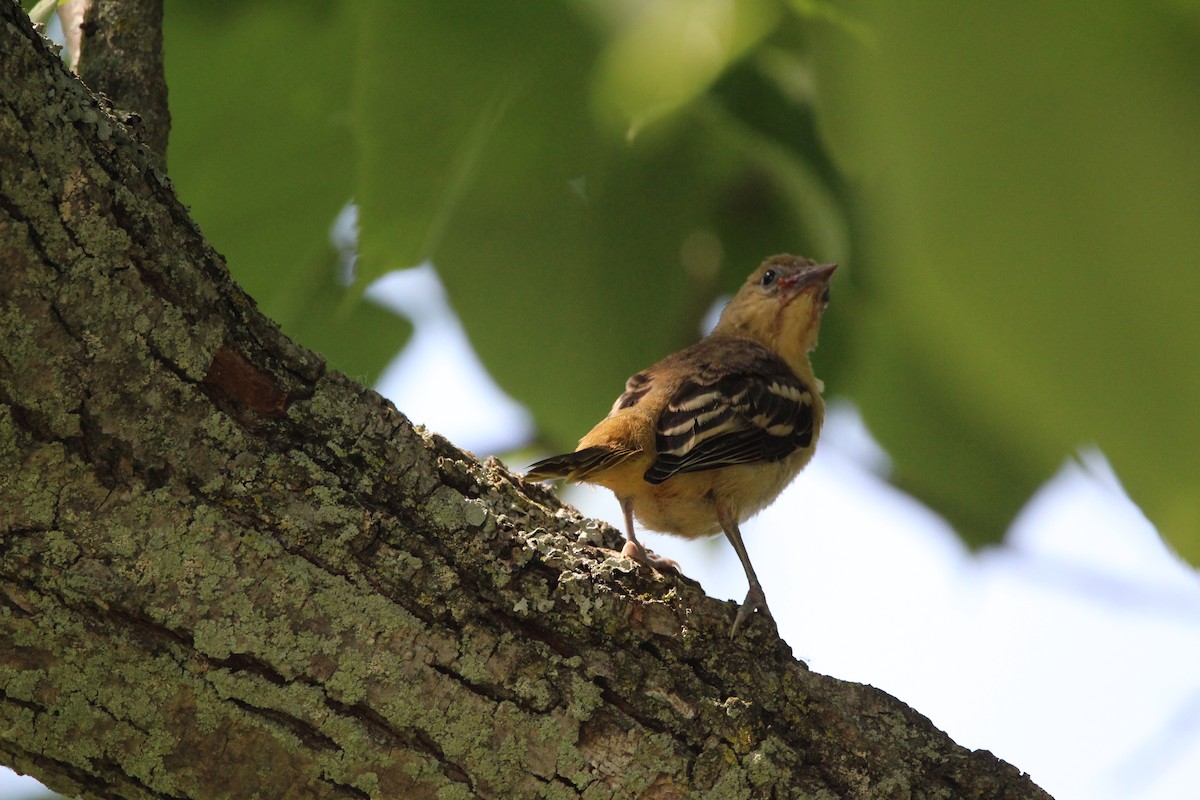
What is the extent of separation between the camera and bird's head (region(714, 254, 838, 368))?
222 inches

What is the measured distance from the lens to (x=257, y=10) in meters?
3.32

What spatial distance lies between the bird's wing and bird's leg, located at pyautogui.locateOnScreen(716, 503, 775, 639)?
0.25 metres

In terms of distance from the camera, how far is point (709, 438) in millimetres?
4840

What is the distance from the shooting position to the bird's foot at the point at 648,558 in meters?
3.39

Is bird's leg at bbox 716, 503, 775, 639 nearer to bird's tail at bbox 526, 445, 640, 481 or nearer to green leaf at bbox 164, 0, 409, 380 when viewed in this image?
bird's tail at bbox 526, 445, 640, 481

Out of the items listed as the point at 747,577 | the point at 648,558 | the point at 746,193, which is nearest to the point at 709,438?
the point at 747,577

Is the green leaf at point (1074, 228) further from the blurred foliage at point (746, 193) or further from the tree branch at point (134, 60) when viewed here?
the tree branch at point (134, 60)

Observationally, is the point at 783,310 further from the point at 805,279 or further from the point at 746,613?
the point at 746,613

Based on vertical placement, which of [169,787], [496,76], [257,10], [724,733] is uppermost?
[257,10]

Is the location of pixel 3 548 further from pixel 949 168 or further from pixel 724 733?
pixel 949 168

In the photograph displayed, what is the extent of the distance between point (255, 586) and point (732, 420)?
2.81 m

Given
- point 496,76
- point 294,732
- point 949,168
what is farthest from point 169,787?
point 949,168

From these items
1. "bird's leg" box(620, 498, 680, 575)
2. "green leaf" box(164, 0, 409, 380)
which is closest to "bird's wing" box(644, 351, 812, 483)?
"bird's leg" box(620, 498, 680, 575)

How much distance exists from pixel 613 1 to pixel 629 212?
1830 millimetres
